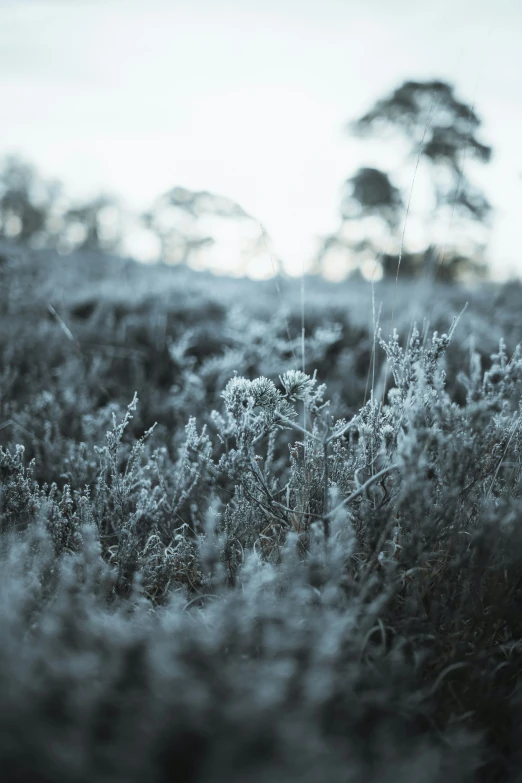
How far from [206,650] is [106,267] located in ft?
29.8

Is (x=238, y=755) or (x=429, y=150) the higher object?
(x=429, y=150)

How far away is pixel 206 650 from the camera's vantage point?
1006 millimetres

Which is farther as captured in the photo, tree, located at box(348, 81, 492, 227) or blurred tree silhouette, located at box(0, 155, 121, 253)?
blurred tree silhouette, located at box(0, 155, 121, 253)

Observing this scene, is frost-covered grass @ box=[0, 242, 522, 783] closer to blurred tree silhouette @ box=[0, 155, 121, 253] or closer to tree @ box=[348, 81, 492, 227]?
tree @ box=[348, 81, 492, 227]

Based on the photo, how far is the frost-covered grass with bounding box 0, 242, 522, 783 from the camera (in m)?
0.85

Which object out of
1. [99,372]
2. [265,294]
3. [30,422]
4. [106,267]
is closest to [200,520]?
[30,422]

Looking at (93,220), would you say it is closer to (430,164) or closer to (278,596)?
(430,164)

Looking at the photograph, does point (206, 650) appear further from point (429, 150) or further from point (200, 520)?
point (429, 150)

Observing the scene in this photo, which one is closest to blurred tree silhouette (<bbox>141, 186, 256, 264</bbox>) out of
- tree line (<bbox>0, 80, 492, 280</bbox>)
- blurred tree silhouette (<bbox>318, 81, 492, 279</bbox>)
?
tree line (<bbox>0, 80, 492, 280</bbox>)

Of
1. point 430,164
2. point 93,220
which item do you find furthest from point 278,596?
point 93,220

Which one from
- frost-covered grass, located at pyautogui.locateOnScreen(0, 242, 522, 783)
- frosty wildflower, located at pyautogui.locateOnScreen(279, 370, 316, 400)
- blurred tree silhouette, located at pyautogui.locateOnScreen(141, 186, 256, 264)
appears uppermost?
blurred tree silhouette, located at pyautogui.locateOnScreen(141, 186, 256, 264)

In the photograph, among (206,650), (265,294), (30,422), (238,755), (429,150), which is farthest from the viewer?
(429,150)

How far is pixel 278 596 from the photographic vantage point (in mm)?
1603

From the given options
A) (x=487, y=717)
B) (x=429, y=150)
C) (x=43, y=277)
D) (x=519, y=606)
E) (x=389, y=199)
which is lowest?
(x=487, y=717)
